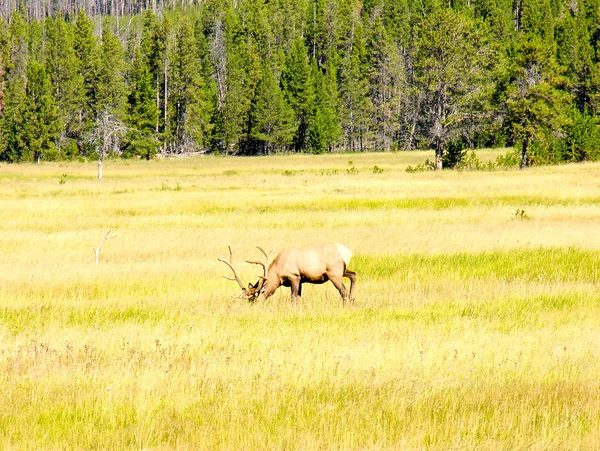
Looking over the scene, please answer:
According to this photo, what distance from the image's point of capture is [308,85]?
98375mm

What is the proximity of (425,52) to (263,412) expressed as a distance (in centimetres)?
5643

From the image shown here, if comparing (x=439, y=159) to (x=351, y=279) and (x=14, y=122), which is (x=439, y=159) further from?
(x=14, y=122)

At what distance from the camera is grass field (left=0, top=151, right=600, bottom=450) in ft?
22.1

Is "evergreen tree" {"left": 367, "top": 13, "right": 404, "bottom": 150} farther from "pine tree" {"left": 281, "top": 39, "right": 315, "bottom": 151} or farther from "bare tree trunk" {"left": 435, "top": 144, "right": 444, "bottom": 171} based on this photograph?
"bare tree trunk" {"left": 435, "top": 144, "right": 444, "bottom": 171}

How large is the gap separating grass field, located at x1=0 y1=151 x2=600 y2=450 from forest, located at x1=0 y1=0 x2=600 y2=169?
35.4 metres

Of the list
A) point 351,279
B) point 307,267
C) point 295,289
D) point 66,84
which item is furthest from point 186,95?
point 307,267

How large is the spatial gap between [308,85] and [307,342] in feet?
298

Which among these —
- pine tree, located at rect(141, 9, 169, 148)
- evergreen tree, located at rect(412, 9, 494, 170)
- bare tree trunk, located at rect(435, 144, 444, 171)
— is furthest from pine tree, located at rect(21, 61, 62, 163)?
bare tree trunk, located at rect(435, 144, 444, 171)

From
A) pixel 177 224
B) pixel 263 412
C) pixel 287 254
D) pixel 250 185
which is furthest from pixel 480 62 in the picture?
pixel 263 412

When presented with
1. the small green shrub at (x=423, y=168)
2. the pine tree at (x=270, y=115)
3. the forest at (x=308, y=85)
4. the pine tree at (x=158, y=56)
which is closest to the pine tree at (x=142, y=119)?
the forest at (x=308, y=85)

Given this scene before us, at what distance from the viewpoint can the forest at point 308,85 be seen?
59.0m

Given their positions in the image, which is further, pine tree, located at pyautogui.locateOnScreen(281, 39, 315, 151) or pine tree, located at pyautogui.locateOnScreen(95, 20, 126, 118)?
pine tree, located at pyautogui.locateOnScreen(281, 39, 315, 151)

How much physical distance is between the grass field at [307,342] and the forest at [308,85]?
35445mm

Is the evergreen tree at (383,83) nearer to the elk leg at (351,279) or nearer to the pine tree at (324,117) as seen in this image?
the pine tree at (324,117)
